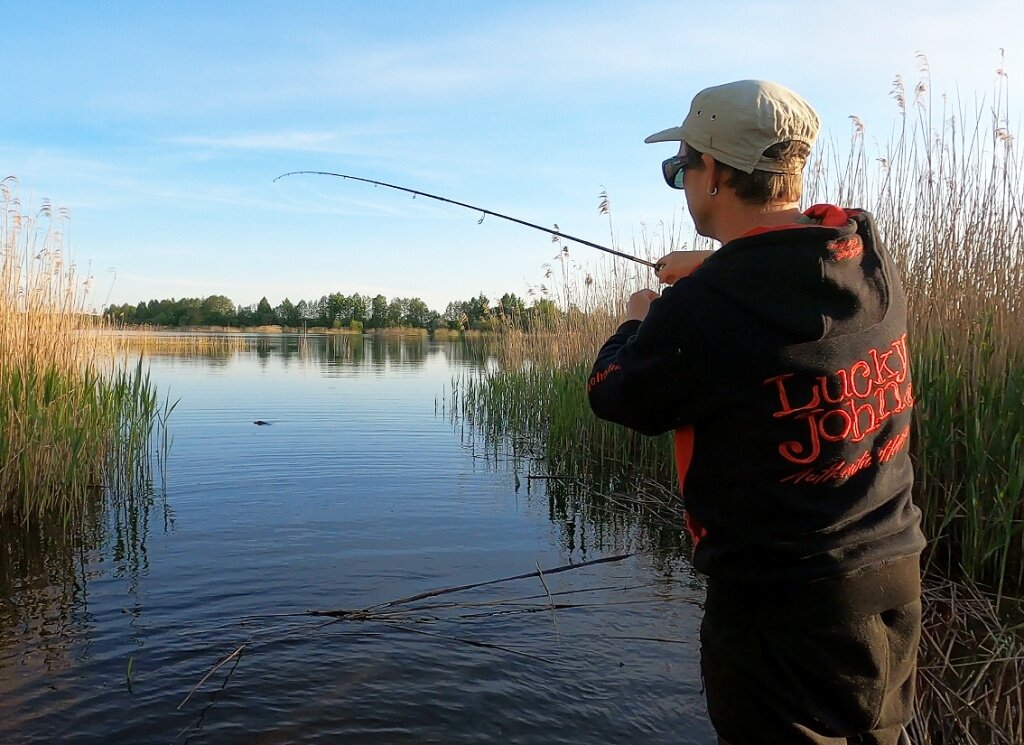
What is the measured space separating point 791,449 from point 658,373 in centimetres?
29

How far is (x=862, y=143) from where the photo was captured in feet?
17.7

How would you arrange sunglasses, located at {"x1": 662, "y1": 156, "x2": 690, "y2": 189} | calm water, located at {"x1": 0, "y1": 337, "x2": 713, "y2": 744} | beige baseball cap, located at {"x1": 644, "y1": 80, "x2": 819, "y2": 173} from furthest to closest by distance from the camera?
calm water, located at {"x1": 0, "y1": 337, "x2": 713, "y2": 744}, sunglasses, located at {"x1": 662, "y1": 156, "x2": 690, "y2": 189}, beige baseball cap, located at {"x1": 644, "y1": 80, "x2": 819, "y2": 173}

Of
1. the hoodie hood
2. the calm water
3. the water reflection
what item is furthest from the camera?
the water reflection

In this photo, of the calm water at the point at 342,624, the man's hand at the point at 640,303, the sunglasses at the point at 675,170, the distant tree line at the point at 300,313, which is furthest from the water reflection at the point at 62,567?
the distant tree line at the point at 300,313

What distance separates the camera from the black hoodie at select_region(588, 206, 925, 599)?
4.80ft

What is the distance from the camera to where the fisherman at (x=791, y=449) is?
1469mm

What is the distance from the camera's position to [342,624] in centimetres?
464

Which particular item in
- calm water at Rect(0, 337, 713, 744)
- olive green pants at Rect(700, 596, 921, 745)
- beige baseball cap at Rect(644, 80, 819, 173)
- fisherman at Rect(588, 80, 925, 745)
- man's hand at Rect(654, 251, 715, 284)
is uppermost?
beige baseball cap at Rect(644, 80, 819, 173)

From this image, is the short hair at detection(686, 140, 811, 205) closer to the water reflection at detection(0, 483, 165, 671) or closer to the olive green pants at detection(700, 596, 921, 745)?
the olive green pants at detection(700, 596, 921, 745)

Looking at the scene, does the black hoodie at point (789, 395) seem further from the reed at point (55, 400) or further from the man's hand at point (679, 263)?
the reed at point (55, 400)

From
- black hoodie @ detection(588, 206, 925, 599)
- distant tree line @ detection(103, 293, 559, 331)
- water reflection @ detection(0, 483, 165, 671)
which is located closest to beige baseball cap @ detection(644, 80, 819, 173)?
black hoodie @ detection(588, 206, 925, 599)

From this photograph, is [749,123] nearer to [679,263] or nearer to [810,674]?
[679,263]

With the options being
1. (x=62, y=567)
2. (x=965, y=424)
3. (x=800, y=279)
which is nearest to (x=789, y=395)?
(x=800, y=279)

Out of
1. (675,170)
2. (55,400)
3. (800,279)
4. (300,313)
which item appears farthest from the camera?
(300,313)
